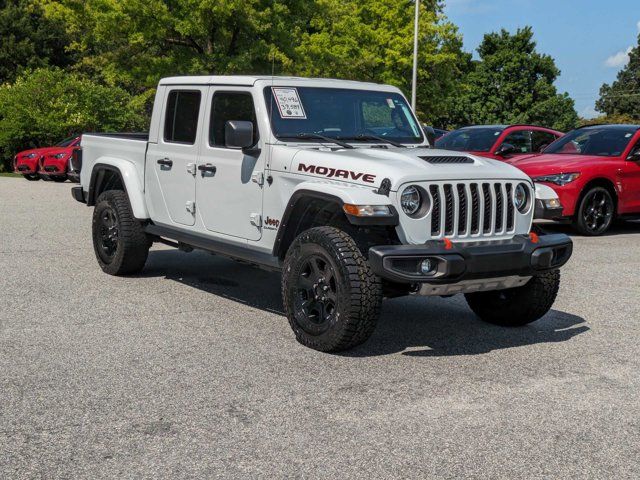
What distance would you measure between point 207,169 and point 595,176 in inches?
287

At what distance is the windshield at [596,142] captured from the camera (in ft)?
43.8

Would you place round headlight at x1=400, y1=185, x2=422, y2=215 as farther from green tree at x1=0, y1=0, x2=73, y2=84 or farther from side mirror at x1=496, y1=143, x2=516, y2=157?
green tree at x1=0, y1=0, x2=73, y2=84

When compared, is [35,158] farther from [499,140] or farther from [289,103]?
[289,103]

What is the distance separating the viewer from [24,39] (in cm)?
5041

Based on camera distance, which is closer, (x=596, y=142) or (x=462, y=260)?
(x=462, y=260)

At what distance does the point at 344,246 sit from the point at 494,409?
151cm

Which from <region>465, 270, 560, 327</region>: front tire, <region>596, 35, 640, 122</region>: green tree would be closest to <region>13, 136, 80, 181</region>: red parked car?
<region>465, 270, 560, 327</region>: front tire

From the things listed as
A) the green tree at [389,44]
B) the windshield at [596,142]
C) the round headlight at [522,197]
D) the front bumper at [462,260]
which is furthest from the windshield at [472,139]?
the green tree at [389,44]

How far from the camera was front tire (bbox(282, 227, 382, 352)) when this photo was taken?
562 centimetres

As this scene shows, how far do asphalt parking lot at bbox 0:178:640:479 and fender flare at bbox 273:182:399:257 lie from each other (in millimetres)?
950

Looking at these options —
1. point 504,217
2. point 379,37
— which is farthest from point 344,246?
point 379,37

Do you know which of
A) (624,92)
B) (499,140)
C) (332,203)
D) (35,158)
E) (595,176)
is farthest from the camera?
(624,92)

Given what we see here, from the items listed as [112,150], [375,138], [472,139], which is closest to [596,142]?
[472,139]

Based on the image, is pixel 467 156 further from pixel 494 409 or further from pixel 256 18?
pixel 256 18
